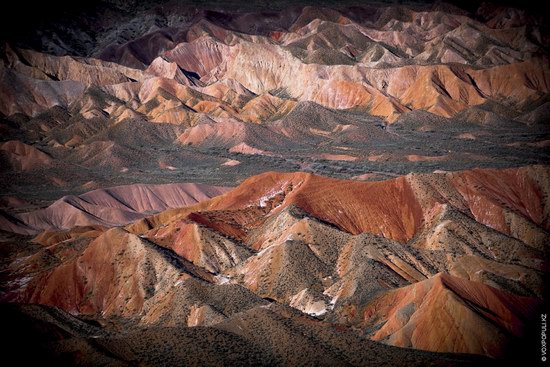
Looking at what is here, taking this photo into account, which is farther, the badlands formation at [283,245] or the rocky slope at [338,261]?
the rocky slope at [338,261]

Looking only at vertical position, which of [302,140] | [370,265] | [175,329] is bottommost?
[302,140]

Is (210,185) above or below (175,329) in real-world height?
below

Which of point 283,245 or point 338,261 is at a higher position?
point 283,245

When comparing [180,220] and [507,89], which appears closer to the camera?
[180,220]

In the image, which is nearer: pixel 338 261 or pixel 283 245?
pixel 338 261

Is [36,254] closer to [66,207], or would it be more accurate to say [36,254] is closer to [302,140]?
[66,207]

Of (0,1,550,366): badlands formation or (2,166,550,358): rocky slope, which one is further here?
(2,166,550,358): rocky slope

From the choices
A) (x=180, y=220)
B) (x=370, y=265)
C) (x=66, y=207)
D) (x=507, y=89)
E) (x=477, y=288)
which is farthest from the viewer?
(x=507, y=89)

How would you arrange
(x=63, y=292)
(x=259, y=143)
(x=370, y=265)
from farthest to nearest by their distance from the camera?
(x=259, y=143), (x=63, y=292), (x=370, y=265)

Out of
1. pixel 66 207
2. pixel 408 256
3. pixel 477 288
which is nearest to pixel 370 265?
pixel 408 256

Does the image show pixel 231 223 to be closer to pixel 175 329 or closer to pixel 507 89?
pixel 175 329
